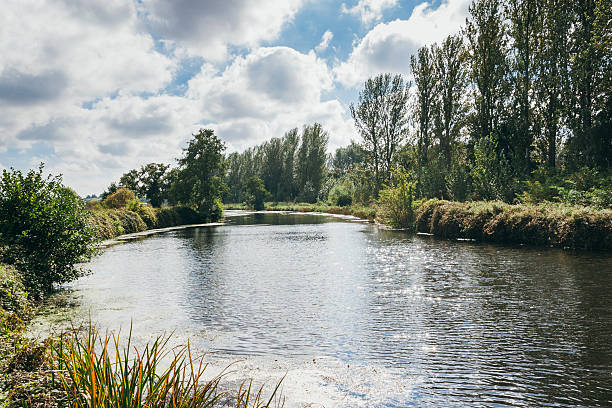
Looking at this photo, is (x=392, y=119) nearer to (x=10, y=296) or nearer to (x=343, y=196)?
(x=343, y=196)

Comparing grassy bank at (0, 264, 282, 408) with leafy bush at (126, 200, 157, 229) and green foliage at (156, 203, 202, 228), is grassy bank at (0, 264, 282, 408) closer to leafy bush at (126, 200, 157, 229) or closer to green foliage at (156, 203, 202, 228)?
leafy bush at (126, 200, 157, 229)

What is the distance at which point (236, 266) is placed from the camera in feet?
48.4

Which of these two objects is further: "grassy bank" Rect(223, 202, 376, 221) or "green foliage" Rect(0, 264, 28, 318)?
"grassy bank" Rect(223, 202, 376, 221)

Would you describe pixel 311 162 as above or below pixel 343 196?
above

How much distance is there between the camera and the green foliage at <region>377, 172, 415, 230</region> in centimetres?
2869

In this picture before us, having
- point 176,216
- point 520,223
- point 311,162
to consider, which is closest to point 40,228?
point 520,223

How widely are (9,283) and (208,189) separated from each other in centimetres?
3778

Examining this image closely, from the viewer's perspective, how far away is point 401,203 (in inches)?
1153

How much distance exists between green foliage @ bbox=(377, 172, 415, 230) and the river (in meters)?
13.1

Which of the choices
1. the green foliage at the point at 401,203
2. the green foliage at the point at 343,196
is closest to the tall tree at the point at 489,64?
the green foliage at the point at 401,203

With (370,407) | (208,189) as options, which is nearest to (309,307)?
(370,407)

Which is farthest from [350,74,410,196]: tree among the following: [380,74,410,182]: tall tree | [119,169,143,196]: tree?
[119,169,143,196]: tree

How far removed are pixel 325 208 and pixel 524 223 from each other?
130ft

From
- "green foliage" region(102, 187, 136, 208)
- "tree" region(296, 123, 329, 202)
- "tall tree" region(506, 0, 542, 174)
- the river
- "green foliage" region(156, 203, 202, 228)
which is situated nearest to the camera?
the river
